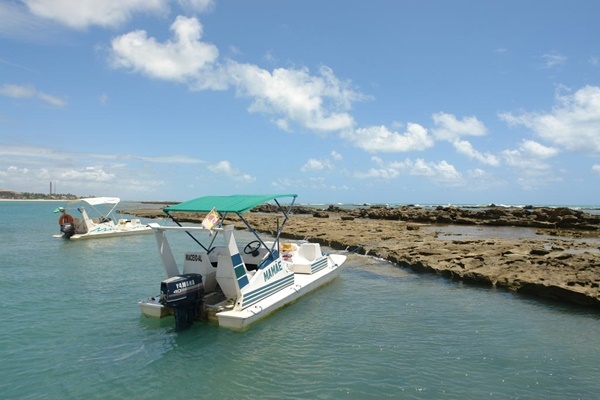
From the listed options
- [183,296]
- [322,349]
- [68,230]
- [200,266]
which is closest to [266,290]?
[200,266]

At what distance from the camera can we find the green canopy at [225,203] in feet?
38.2

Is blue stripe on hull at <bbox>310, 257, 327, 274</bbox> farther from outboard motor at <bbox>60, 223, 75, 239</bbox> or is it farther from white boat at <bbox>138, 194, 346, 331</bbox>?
outboard motor at <bbox>60, 223, 75, 239</bbox>

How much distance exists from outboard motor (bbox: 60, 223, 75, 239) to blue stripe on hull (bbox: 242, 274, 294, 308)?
2732cm

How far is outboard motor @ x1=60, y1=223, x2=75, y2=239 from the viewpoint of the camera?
33.5 meters

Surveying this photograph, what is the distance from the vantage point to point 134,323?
11656 mm

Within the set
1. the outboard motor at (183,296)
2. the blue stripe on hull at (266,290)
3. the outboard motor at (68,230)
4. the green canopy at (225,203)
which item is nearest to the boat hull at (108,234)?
the outboard motor at (68,230)

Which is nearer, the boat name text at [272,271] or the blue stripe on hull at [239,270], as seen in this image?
the blue stripe on hull at [239,270]

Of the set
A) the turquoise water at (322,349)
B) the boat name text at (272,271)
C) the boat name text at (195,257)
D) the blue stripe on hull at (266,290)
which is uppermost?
the boat name text at (195,257)

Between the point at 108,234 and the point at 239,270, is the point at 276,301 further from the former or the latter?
the point at 108,234

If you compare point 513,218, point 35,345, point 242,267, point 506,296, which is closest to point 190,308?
point 242,267

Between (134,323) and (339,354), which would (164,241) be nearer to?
(134,323)

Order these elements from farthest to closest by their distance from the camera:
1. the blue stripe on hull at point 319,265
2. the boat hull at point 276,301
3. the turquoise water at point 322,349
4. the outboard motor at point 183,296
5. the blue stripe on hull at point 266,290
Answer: the blue stripe on hull at point 319,265, the blue stripe on hull at point 266,290, the boat hull at point 276,301, the outboard motor at point 183,296, the turquoise water at point 322,349

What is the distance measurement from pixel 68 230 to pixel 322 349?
3089 centimetres

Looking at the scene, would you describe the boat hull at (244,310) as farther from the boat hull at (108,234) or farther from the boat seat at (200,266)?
the boat hull at (108,234)
